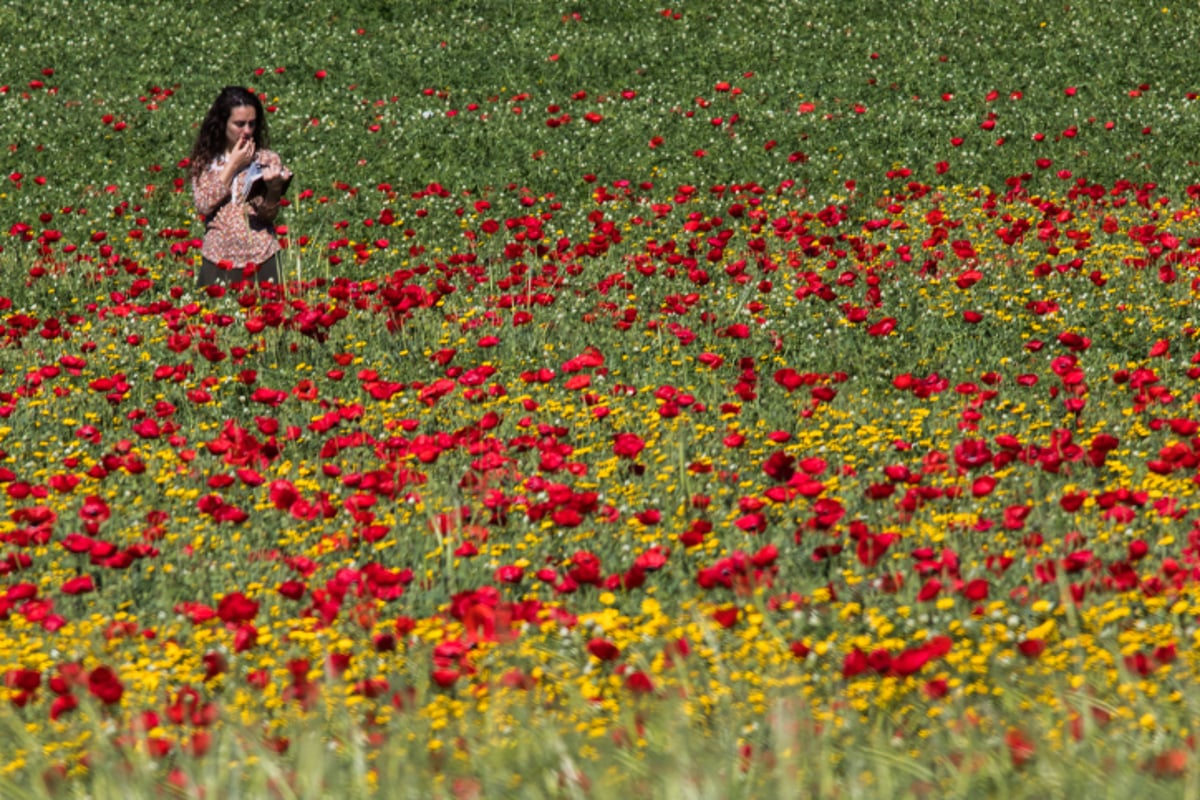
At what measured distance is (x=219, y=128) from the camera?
9.28m

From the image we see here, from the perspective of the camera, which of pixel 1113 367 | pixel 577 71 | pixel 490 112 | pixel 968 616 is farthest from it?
pixel 577 71

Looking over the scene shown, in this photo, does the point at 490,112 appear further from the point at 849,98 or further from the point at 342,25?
the point at 342,25

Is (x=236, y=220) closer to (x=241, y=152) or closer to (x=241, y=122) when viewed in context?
(x=241, y=152)

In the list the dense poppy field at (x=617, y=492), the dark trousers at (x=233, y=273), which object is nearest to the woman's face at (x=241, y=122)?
the dark trousers at (x=233, y=273)

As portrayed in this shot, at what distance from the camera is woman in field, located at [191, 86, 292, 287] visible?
9.05m

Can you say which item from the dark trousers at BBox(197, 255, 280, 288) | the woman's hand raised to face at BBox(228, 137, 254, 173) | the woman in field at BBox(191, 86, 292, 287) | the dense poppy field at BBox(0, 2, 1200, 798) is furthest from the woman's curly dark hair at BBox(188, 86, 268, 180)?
the dense poppy field at BBox(0, 2, 1200, 798)

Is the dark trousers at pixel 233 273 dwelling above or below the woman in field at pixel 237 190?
below

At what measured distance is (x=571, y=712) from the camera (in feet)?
12.9

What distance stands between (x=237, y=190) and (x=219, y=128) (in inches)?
18.0

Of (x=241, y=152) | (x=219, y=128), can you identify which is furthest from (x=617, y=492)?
(x=219, y=128)

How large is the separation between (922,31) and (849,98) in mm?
3806

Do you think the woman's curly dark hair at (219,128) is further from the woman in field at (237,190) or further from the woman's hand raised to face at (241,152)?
the woman's hand raised to face at (241,152)

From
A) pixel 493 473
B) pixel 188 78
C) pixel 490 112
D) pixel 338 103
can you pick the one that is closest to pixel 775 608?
pixel 493 473

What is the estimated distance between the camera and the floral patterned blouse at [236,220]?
9164mm
